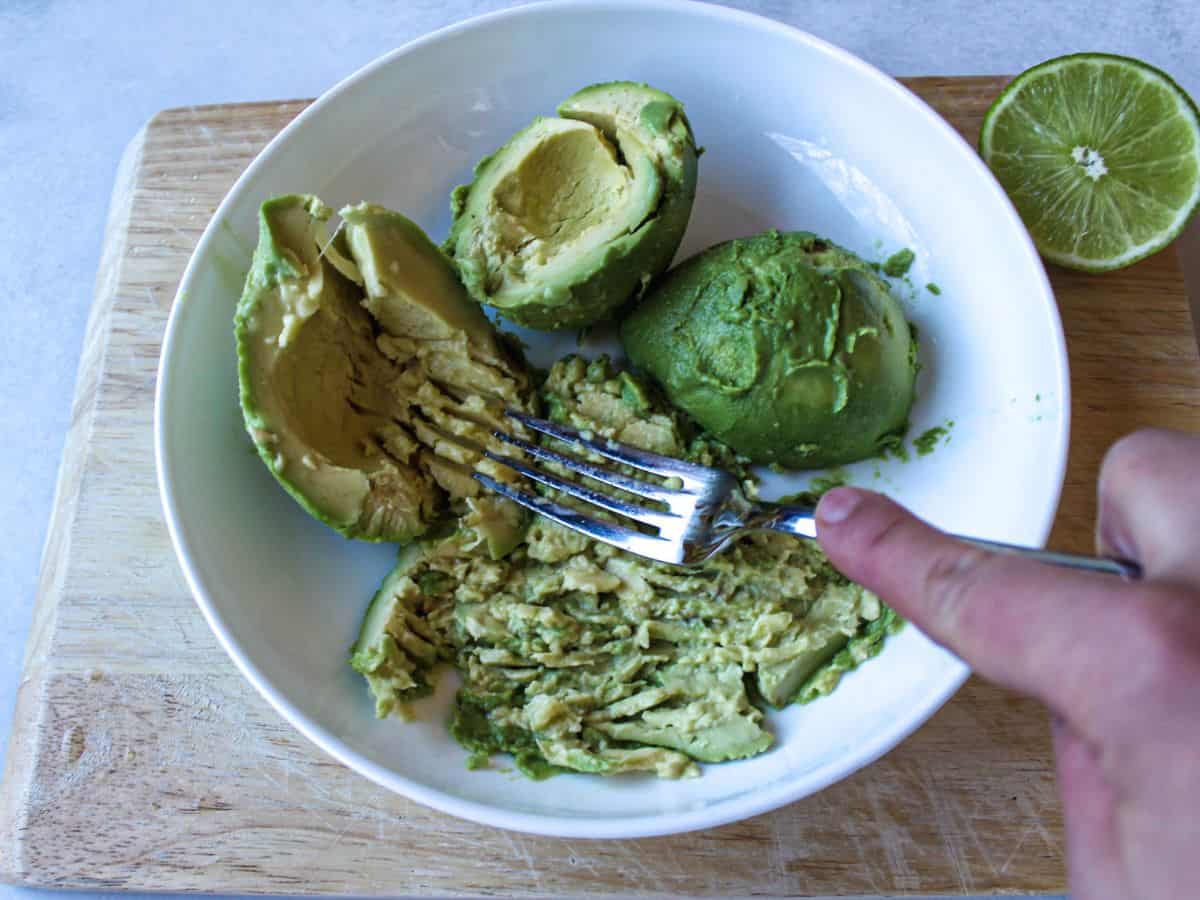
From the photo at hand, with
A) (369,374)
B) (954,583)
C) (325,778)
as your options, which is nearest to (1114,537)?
(954,583)

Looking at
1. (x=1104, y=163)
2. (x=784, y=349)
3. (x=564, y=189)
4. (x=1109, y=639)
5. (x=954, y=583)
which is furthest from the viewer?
(x=1104, y=163)

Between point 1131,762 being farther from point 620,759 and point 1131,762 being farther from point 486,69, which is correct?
point 486,69

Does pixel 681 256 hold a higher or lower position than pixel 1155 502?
lower

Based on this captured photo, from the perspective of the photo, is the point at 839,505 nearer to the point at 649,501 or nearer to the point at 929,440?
the point at 649,501

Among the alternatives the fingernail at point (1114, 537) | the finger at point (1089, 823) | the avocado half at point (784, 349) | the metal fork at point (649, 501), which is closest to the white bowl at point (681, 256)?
the avocado half at point (784, 349)

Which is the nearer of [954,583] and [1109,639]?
[1109,639]

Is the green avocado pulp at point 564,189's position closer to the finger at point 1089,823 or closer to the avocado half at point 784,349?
the avocado half at point 784,349
